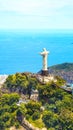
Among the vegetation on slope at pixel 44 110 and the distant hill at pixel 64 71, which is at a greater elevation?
the distant hill at pixel 64 71

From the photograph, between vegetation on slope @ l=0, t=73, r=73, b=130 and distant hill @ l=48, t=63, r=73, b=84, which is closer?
vegetation on slope @ l=0, t=73, r=73, b=130

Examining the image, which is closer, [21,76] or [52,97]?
[52,97]

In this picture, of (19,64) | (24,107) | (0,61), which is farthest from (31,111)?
(0,61)

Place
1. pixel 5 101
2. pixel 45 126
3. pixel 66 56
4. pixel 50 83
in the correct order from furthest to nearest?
pixel 66 56, pixel 50 83, pixel 5 101, pixel 45 126

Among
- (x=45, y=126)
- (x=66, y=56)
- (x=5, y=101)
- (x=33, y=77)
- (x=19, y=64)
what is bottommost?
(x=45, y=126)

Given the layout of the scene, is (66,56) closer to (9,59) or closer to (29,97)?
(9,59)

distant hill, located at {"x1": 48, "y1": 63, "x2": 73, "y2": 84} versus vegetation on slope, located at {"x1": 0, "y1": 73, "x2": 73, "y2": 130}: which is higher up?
distant hill, located at {"x1": 48, "y1": 63, "x2": 73, "y2": 84}

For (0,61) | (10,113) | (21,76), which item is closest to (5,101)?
(10,113)

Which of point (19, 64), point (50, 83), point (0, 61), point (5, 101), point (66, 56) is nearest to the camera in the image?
point (5, 101)

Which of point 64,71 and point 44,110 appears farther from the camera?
point 64,71

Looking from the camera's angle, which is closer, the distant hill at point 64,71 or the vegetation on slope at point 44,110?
the vegetation on slope at point 44,110

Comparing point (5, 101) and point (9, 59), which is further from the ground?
point (9, 59)
